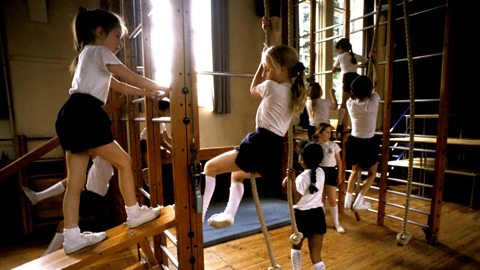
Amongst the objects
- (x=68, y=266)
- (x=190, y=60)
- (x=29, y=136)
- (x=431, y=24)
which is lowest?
(x=68, y=266)

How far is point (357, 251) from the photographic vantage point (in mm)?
2449

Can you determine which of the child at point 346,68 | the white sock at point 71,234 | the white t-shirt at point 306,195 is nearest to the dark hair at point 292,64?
the white t-shirt at point 306,195

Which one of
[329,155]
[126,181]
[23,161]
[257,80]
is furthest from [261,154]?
[23,161]

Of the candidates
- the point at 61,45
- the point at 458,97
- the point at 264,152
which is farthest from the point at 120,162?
the point at 458,97

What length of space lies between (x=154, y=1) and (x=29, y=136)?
8.17 feet

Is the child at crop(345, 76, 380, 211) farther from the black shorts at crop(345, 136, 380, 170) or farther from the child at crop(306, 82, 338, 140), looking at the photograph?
the child at crop(306, 82, 338, 140)

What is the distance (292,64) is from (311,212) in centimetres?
97

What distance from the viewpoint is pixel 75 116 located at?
1326mm

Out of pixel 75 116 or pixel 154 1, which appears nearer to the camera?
pixel 75 116

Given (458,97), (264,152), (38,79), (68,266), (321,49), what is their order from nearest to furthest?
1. (68,266)
2. (264,152)
3. (38,79)
4. (458,97)
5. (321,49)

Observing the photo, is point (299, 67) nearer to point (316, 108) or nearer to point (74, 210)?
point (74, 210)

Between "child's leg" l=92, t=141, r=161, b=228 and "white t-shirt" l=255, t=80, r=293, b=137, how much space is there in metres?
0.77

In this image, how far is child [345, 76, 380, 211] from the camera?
2776 mm

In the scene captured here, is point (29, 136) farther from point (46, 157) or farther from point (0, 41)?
point (0, 41)
